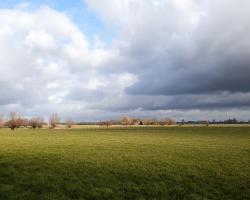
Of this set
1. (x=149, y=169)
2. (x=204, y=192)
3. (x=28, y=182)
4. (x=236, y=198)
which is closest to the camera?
(x=236, y=198)

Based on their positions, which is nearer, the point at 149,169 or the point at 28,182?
the point at 28,182

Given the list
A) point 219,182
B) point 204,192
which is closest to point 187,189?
point 204,192

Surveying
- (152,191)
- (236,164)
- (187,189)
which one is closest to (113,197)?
(152,191)

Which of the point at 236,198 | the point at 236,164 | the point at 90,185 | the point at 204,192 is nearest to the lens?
the point at 236,198

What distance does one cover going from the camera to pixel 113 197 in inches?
599

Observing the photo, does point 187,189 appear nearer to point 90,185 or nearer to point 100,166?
point 90,185

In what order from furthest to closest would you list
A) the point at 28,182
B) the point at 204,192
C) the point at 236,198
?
the point at 28,182 → the point at 204,192 → the point at 236,198

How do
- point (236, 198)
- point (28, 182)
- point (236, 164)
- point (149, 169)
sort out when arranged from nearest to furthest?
1. point (236, 198)
2. point (28, 182)
3. point (149, 169)
4. point (236, 164)

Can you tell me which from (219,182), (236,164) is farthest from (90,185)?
(236,164)

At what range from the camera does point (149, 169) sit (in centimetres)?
2141

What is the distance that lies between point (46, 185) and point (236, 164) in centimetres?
1449

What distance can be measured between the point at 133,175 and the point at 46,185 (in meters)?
5.41

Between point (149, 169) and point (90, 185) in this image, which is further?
point (149, 169)

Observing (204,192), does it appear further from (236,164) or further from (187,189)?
(236,164)
